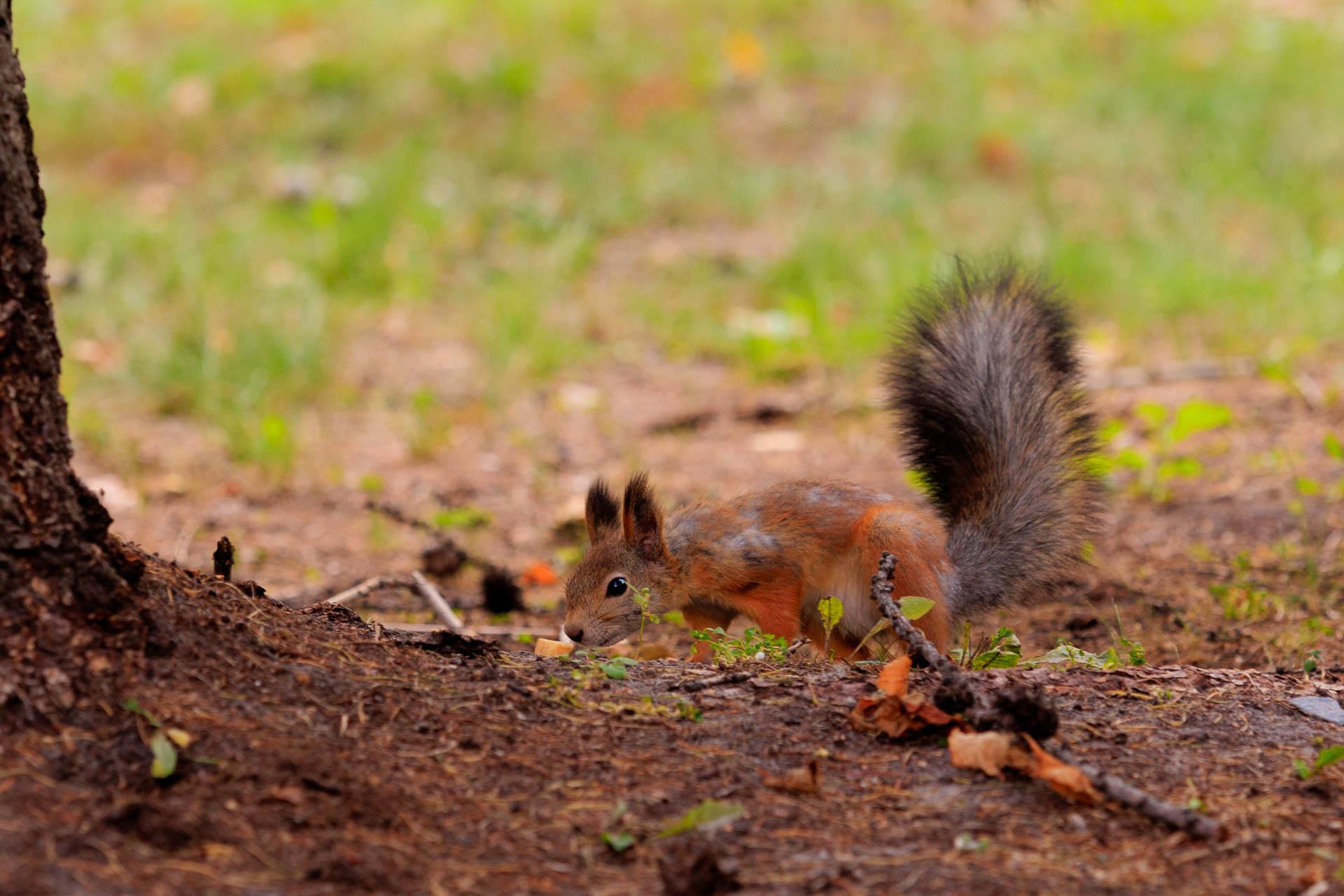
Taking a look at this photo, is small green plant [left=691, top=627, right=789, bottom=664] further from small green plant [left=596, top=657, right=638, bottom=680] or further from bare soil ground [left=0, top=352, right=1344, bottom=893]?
small green plant [left=596, top=657, right=638, bottom=680]

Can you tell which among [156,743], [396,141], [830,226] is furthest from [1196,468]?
[396,141]

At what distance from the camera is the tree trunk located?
1.86 meters

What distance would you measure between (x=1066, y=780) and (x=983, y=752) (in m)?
0.13

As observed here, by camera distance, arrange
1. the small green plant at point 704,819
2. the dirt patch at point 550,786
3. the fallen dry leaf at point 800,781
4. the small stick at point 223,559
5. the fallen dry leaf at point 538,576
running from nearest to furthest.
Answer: the dirt patch at point 550,786
the small green plant at point 704,819
the fallen dry leaf at point 800,781
the small stick at point 223,559
the fallen dry leaf at point 538,576

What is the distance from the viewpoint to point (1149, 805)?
187cm

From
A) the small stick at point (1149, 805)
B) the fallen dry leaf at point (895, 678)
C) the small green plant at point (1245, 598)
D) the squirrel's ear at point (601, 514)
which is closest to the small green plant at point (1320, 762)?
the small stick at point (1149, 805)

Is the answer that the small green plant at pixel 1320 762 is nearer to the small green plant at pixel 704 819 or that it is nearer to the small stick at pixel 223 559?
the small green plant at pixel 704 819

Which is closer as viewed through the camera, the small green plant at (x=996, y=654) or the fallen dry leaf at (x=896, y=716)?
the fallen dry leaf at (x=896, y=716)

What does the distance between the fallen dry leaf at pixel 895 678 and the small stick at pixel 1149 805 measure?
0.28m

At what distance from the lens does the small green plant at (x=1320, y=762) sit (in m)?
2.01

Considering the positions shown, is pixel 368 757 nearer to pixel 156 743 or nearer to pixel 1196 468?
pixel 156 743

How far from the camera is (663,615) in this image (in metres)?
3.45

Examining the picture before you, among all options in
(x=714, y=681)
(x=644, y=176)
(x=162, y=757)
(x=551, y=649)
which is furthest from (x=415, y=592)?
(x=644, y=176)

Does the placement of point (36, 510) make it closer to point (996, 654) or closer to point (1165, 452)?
point (996, 654)
